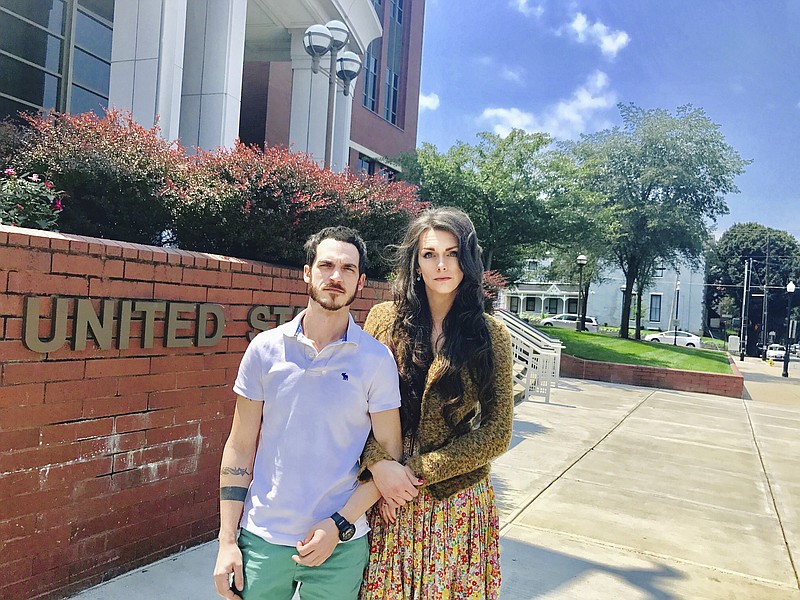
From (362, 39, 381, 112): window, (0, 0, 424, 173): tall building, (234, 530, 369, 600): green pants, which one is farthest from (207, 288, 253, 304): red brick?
(362, 39, 381, 112): window

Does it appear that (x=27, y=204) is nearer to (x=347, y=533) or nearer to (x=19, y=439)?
(x=19, y=439)

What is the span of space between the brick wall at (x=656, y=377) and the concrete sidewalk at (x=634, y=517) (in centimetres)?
569

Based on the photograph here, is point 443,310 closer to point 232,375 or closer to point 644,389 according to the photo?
point 232,375

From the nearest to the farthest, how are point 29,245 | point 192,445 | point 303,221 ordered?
point 29,245, point 192,445, point 303,221

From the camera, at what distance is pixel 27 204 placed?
3494 millimetres

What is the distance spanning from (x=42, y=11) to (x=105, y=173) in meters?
5.53

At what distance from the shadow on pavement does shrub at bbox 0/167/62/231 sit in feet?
10.9

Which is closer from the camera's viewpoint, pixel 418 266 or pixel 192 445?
pixel 418 266

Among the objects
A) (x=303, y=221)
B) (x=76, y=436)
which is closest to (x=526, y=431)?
(x=303, y=221)

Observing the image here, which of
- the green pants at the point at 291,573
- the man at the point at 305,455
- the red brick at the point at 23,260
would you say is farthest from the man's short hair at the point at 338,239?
the red brick at the point at 23,260

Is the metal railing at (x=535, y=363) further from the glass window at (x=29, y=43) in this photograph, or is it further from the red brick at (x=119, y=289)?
the red brick at (x=119, y=289)

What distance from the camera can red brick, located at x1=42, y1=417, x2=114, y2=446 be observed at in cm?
278

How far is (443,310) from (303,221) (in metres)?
2.50

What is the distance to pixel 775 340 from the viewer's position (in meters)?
58.0
